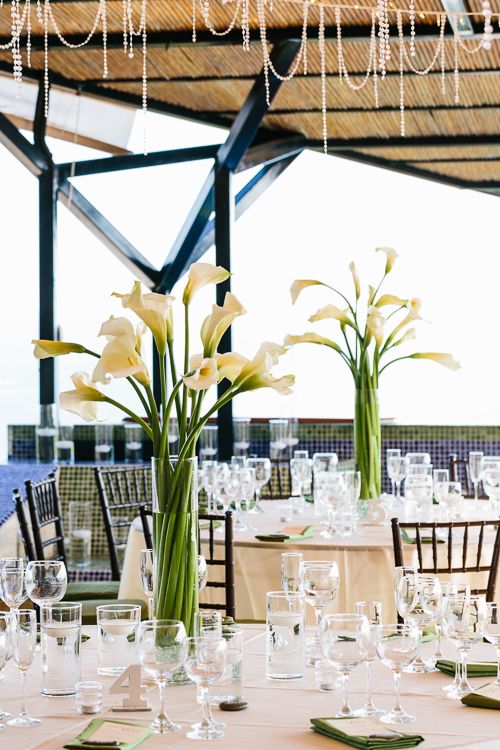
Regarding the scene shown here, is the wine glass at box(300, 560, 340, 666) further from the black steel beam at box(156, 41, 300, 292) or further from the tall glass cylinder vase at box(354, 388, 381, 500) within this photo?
the black steel beam at box(156, 41, 300, 292)

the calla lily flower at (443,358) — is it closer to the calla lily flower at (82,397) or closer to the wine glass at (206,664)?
the calla lily flower at (82,397)

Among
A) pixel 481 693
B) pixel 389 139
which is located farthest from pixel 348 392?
pixel 481 693

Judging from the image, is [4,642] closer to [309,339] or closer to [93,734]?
[93,734]

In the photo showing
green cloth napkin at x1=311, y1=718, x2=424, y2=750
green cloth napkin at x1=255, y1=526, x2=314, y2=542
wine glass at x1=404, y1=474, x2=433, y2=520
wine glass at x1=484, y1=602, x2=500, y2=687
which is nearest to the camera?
green cloth napkin at x1=311, y1=718, x2=424, y2=750

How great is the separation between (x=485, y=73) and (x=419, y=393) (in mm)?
3231

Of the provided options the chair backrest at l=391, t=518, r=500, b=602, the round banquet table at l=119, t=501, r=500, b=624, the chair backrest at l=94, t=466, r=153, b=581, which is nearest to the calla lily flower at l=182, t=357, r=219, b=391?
the chair backrest at l=391, t=518, r=500, b=602

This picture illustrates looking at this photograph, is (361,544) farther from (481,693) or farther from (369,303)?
(481,693)

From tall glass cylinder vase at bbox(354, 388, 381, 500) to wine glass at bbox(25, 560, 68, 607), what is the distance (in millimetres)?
2598

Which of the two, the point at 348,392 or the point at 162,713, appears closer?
the point at 162,713

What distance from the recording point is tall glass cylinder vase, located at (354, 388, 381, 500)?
5.39m

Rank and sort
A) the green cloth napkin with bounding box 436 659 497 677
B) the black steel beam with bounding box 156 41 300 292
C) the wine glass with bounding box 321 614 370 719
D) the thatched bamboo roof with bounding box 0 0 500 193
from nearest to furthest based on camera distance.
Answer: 1. the wine glass with bounding box 321 614 370 719
2. the green cloth napkin with bounding box 436 659 497 677
3. the thatched bamboo roof with bounding box 0 0 500 193
4. the black steel beam with bounding box 156 41 300 292

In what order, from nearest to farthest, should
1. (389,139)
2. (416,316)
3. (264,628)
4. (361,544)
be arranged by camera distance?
(264,628) < (361,544) < (416,316) < (389,139)

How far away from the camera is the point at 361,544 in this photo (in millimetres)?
4773

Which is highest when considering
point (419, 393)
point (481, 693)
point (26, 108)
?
point (26, 108)
